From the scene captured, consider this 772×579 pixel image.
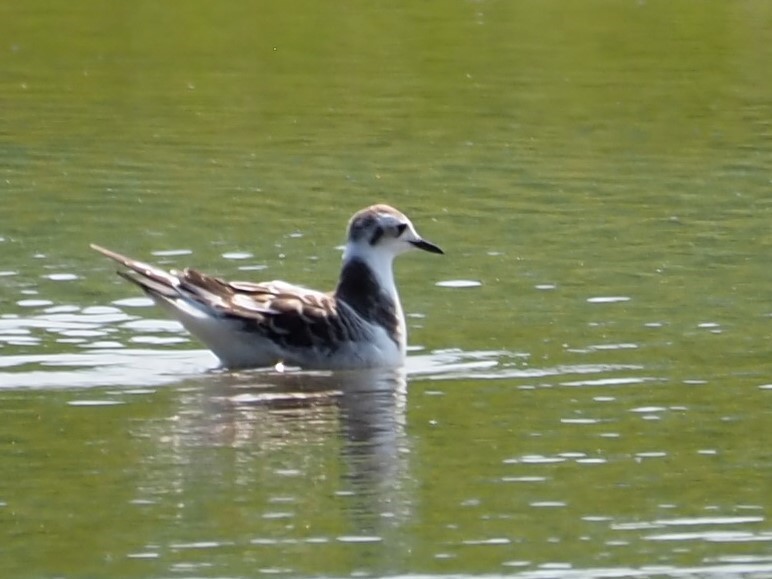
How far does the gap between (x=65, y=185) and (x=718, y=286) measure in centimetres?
623

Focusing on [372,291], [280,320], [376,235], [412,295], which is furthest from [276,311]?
[412,295]

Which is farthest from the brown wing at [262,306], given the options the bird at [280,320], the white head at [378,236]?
the white head at [378,236]

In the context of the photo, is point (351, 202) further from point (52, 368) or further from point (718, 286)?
point (52, 368)

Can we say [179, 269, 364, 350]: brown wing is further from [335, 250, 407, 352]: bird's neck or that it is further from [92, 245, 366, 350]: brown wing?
[335, 250, 407, 352]: bird's neck

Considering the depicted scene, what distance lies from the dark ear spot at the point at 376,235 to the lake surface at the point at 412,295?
2.38 ft

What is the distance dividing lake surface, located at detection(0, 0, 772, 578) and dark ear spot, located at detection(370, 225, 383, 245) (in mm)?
724

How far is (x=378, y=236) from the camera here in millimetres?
14250

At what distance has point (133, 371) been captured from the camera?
43.8ft

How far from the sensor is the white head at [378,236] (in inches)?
560

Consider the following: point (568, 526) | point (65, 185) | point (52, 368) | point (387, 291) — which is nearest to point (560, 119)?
point (65, 185)

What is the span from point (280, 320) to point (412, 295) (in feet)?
7.89

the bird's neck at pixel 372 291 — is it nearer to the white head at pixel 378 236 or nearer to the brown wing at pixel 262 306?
the white head at pixel 378 236

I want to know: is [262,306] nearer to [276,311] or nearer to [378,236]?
[276,311]

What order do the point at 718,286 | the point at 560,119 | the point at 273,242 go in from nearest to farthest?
the point at 718,286
the point at 273,242
the point at 560,119
